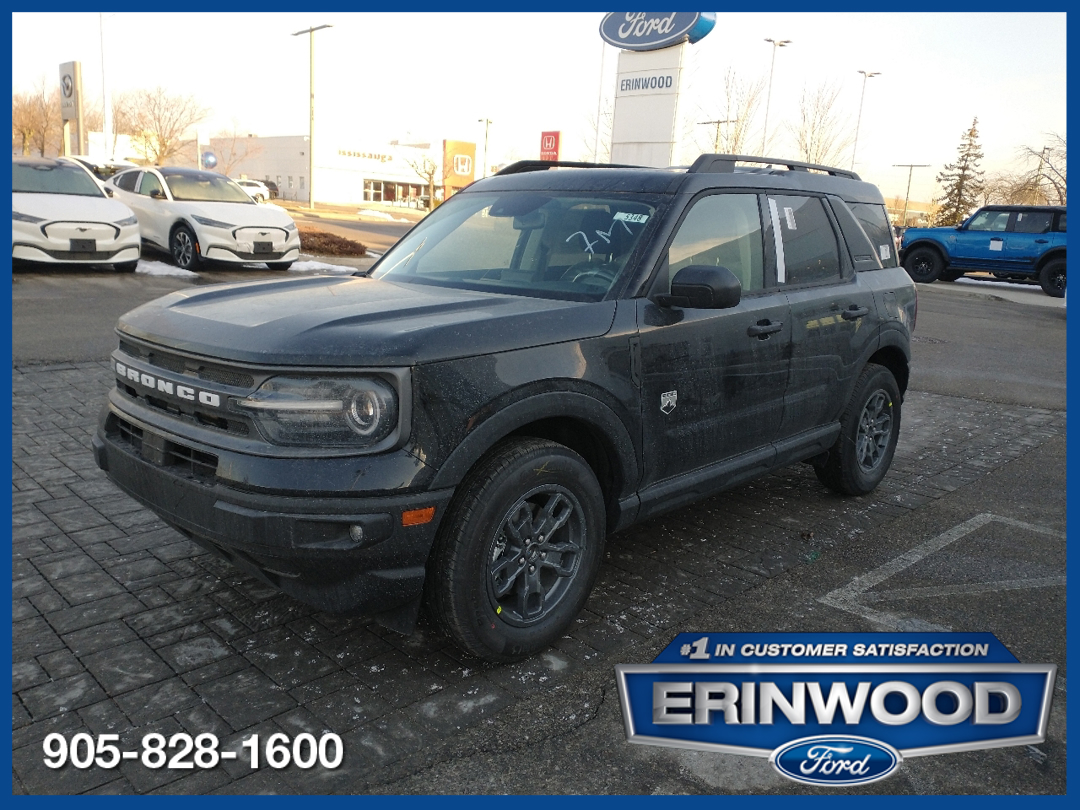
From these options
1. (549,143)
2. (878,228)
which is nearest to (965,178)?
(549,143)

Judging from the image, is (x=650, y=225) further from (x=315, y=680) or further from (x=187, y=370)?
(x=315, y=680)

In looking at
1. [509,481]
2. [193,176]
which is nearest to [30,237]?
[193,176]

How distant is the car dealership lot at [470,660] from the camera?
8.96 ft

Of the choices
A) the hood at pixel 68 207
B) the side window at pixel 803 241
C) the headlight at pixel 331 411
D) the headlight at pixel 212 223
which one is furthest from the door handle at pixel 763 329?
the headlight at pixel 212 223

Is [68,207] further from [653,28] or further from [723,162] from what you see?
[653,28]

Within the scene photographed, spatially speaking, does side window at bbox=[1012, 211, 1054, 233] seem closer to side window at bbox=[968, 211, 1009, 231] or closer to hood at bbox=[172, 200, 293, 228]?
side window at bbox=[968, 211, 1009, 231]

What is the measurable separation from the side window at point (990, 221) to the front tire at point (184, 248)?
17.5 metres

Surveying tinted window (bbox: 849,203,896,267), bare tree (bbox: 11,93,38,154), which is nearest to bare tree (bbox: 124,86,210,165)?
bare tree (bbox: 11,93,38,154)

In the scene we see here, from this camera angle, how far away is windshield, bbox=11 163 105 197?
42.0ft

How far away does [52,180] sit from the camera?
13.0 m

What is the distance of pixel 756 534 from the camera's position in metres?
4.79

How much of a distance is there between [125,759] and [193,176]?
13.9 m

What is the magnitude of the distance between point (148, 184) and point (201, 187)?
96 centimetres

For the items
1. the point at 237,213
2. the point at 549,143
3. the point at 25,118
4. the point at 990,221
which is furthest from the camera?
the point at 25,118
